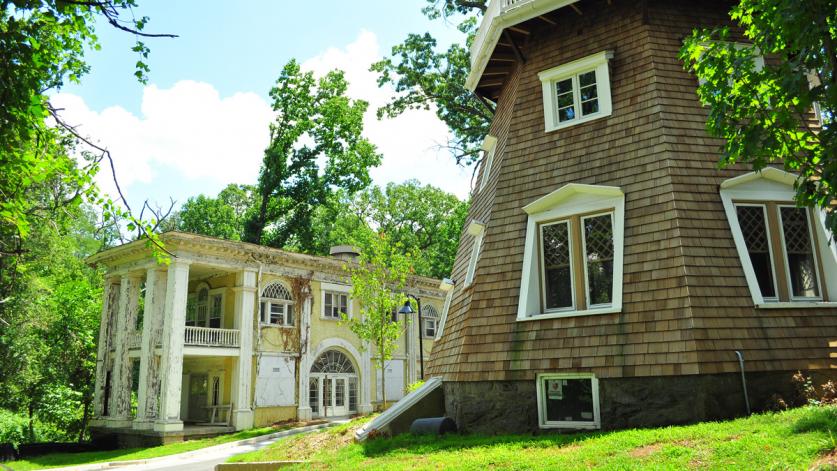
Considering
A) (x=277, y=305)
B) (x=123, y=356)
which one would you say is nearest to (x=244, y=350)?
(x=277, y=305)

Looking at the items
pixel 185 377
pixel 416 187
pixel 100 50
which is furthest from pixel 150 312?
pixel 416 187

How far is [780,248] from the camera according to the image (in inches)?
402

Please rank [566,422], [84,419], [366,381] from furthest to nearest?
[84,419], [366,381], [566,422]

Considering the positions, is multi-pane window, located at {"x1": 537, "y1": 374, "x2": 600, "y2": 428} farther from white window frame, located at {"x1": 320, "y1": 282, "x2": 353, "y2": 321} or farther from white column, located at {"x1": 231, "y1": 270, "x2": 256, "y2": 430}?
white window frame, located at {"x1": 320, "y1": 282, "x2": 353, "y2": 321}

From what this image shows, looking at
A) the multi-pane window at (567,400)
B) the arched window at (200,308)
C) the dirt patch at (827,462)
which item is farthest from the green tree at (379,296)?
the dirt patch at (827,462)

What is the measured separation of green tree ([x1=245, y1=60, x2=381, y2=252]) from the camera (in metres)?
36.9

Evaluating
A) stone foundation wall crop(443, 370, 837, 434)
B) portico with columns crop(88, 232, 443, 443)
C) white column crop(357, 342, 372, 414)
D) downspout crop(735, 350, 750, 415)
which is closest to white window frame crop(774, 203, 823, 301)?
stone foundation wall crop(443, 370, 837, 434)

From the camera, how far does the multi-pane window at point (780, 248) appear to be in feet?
33.1

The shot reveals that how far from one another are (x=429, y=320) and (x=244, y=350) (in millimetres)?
12140

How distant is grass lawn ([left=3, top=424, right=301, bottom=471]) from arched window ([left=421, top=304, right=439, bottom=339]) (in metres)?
12.6

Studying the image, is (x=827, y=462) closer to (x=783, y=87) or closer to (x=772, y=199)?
(x=783, y=87)

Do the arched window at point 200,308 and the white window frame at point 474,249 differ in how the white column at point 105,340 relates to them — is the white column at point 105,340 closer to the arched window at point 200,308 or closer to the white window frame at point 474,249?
the arched window at point 200,308

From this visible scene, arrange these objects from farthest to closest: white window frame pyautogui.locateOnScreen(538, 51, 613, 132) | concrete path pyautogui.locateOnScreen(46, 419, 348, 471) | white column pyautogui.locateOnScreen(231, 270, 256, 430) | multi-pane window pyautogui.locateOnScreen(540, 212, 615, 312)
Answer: white column pyautogui.locateOnScreen(231, 270, 256, 430), concrete path pyautogui.locateOnScreen(46, 419, 348, 471), white window frame pyautogui.locateOnScreen(538, 51, 613, 132), multi-pane window pyautogui.locateOnScreen(540, 212, 615, 312)

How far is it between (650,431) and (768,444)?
191 centimetres
